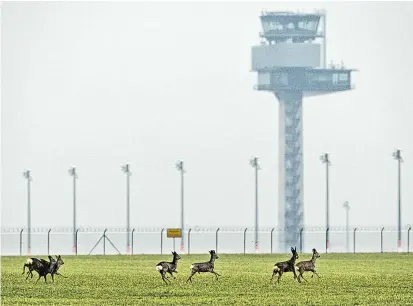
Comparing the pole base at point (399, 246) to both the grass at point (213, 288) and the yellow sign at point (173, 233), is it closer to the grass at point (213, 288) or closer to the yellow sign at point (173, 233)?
the yellow sign at point (173, 233)

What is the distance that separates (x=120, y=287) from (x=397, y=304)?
1307 centimetres

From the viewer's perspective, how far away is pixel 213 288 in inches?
2082

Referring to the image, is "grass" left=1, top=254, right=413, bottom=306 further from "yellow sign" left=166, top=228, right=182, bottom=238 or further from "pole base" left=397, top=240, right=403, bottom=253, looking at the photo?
"pole base" left=397, top=240, right=403, bottom=253

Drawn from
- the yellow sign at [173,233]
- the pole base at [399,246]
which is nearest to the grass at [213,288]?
the yellow sign at [173,233]

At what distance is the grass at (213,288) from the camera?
46.0 metres

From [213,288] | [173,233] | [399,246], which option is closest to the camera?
[213,288]

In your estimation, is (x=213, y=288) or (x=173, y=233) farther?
(x=173, y=233)

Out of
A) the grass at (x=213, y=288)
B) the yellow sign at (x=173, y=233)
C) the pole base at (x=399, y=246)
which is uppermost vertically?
the yellow sign at (x=173, y=233)

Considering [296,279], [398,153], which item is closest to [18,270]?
[296,279]

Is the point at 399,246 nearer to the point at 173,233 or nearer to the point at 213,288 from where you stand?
the point at 173,233

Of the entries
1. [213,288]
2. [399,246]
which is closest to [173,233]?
[399,246]

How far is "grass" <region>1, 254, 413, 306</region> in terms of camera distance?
46031 mm

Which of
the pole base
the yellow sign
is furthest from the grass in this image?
the pole base

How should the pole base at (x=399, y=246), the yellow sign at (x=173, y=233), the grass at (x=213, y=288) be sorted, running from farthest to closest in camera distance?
the pole base at (x=399, y=246)
the yellow sign at (x=173, y=233)
the grass at (x=213, y=288)
